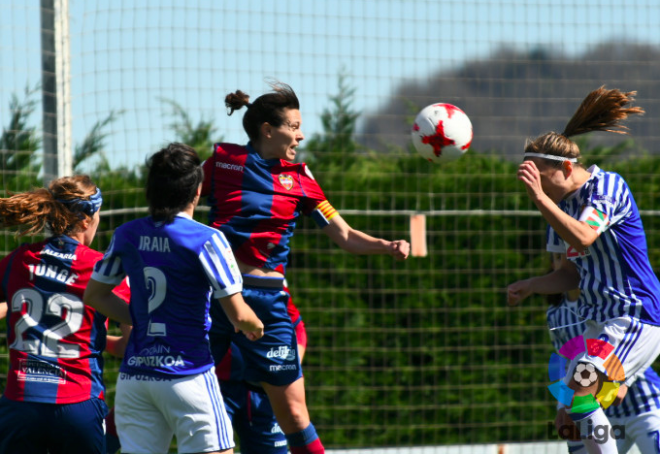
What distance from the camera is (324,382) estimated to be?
22.7 ft

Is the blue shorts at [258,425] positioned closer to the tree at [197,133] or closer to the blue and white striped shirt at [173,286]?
the blue and white striped shirt at [173,286]

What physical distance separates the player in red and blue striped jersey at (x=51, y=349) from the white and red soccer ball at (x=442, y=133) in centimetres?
220

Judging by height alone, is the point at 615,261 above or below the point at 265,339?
above

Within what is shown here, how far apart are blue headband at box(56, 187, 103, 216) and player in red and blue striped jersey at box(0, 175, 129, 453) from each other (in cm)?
9

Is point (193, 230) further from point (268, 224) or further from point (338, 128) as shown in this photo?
point (338, 128)

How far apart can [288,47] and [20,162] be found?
2110 mm

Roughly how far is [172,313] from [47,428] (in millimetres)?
866

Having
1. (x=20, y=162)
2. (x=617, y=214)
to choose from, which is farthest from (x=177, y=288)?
(x=20, y=162)

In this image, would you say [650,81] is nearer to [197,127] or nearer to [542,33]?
[542,33]

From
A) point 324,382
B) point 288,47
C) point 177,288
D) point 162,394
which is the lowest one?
point 324,382

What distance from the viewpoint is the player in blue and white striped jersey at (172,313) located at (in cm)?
320

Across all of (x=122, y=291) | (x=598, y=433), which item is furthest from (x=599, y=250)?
(x=122, y=291)

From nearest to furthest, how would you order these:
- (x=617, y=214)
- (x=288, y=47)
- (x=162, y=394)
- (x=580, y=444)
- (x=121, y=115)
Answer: (x=162, y=394)
(x=617, y=214)
(x=580, y=444)
(x=121, y=115)
(x=288, y=47)

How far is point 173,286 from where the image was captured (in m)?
3.20
